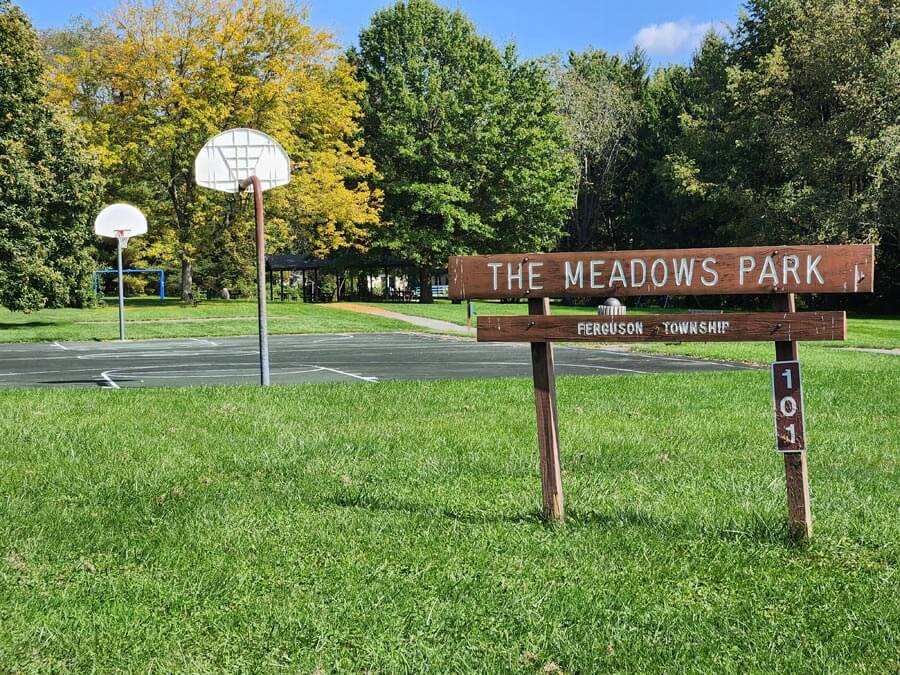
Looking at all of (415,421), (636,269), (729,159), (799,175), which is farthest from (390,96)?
(636,269)

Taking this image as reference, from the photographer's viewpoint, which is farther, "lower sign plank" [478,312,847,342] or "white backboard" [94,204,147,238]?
"white backboard" [94,204,147,238]

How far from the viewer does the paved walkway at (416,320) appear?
94.9ft

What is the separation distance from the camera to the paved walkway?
28941 mm

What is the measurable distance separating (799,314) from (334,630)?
2794 mm

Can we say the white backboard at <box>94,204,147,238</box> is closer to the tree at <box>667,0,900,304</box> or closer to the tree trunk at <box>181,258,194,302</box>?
the tree trunk at <box>181,258,194,302</box>

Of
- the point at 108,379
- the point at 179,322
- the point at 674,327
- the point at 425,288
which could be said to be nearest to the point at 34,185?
the point at 179,322

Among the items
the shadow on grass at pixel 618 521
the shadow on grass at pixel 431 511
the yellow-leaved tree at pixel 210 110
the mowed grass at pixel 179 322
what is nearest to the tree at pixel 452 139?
the yellow-leaved tree at pixel 210 110

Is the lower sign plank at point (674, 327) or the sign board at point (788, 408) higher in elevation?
the lower sign plank at point (674, 327)

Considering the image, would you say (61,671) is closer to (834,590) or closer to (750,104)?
(834,590)

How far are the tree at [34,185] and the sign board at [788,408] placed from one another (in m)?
26.2

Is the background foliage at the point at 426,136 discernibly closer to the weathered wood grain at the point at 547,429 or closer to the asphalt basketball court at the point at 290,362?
the asphalt basketball court at the point at 290,362

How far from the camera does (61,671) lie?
3156 millimetres

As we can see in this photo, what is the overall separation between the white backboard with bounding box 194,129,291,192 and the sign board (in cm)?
1245

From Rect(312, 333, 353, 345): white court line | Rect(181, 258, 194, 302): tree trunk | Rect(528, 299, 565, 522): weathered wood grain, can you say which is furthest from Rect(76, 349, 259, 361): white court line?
Rect(181, 258, 194, 302): tree trunk
